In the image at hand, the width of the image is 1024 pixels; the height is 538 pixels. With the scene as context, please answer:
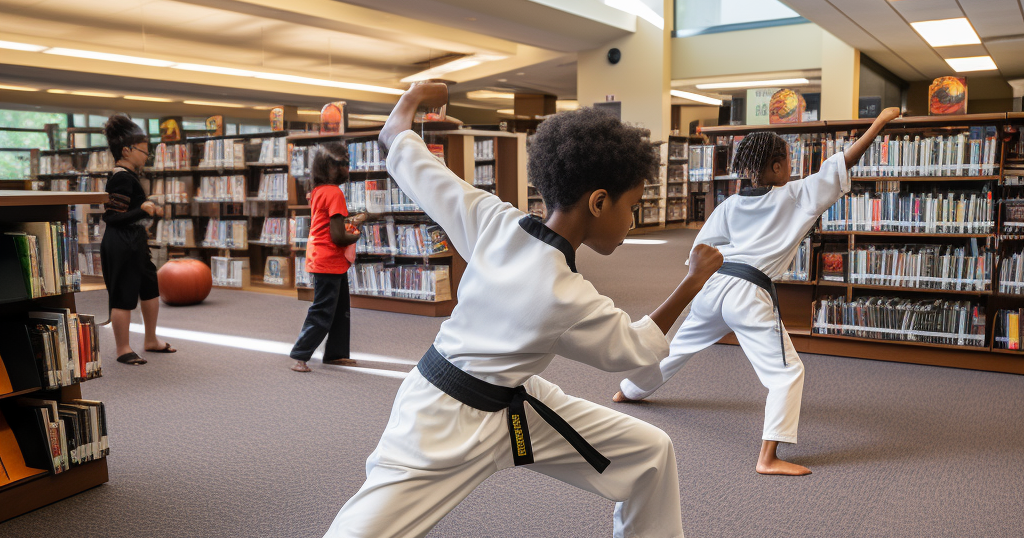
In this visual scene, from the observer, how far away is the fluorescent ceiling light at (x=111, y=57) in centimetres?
1140

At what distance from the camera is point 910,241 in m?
5.20

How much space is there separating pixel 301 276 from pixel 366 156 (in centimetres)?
152

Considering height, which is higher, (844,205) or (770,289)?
(844,205)

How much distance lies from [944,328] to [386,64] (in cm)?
1372

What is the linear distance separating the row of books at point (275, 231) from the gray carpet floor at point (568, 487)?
10.6 feet

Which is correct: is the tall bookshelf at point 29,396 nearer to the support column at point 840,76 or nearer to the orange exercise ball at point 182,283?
the orange exercise ball at point 182,283

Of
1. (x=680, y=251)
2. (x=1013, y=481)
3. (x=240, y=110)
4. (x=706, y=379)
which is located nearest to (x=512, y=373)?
(x=1013, y=481)

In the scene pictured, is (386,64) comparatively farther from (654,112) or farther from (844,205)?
(844,205)

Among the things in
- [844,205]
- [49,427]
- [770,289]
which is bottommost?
[49,427]

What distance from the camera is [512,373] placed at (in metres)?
1.60

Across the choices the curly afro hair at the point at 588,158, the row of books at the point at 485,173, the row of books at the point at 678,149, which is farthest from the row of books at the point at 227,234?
the row of books at the point at 678,149

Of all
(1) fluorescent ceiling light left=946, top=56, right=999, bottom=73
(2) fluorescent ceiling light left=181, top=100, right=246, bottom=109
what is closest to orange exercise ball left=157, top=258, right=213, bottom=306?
(2) fluorescent ceiling light left=181, top=100, right=246, bottom=109

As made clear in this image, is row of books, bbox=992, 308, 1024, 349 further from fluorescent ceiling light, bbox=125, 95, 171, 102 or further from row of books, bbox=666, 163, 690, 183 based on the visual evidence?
fluorescent ceiling light, bbox=125, 95, 171, 102

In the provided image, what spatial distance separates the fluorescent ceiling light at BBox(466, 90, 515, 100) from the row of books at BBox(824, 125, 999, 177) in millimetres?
16056
